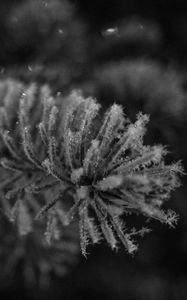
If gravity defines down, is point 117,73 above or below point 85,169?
above

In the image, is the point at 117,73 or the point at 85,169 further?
the point at 117,73

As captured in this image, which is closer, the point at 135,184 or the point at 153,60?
the point at 135,184

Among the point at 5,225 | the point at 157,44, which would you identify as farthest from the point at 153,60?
the point at 5,225

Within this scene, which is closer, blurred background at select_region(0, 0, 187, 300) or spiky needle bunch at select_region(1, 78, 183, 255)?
spiky needle bunch at select_region(1, 78, 183, 255)

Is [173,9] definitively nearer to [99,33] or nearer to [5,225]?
[99,33]
